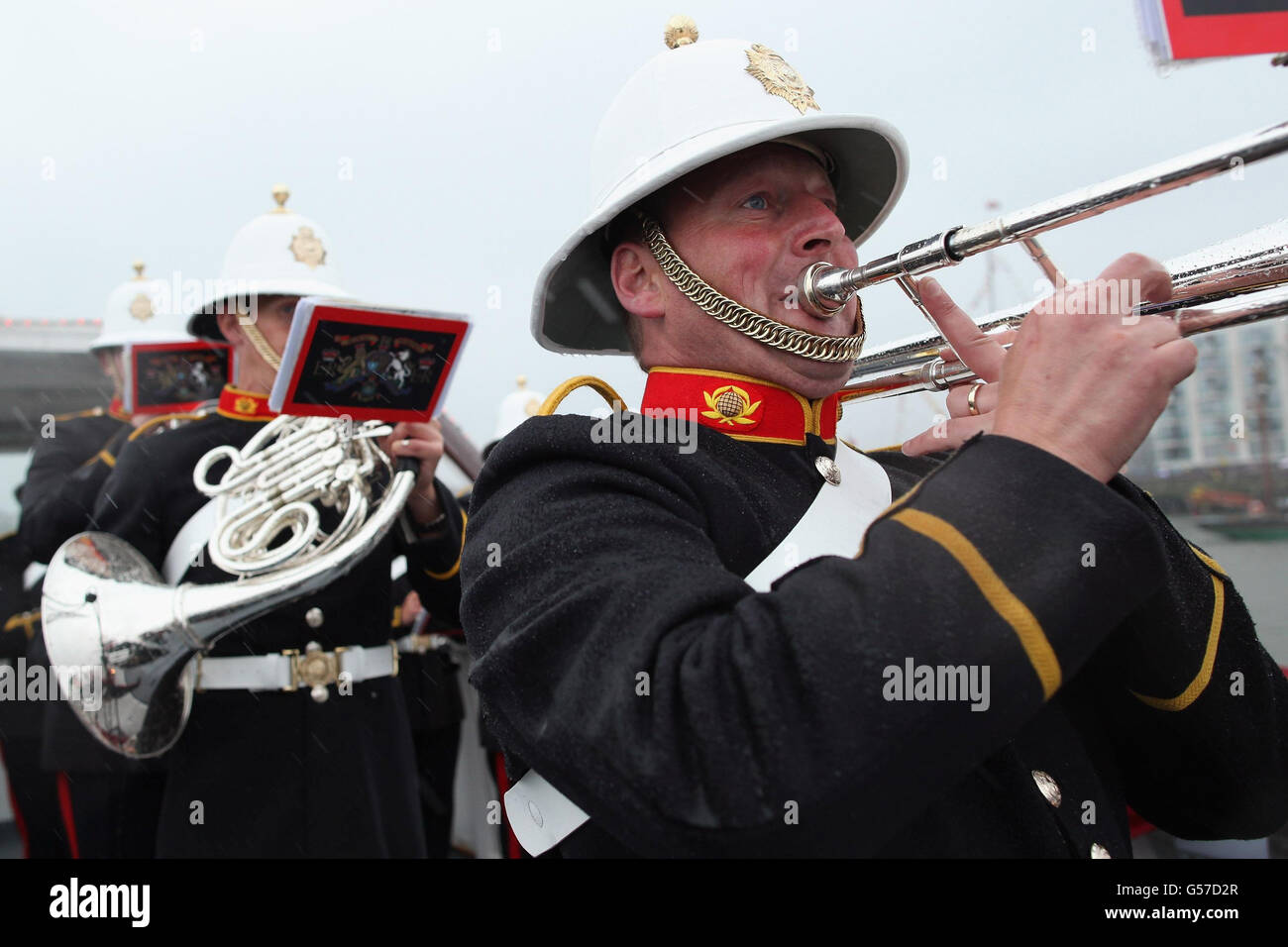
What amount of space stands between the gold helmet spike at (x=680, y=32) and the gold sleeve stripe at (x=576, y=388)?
0.72m

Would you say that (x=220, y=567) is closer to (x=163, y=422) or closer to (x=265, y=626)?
(x=265, y=626)

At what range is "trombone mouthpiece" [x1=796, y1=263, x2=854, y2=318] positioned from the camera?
6.15ft

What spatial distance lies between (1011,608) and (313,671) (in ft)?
9.60

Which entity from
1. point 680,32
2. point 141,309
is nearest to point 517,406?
point 141,309

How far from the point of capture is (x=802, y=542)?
1.77m

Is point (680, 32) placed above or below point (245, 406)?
above

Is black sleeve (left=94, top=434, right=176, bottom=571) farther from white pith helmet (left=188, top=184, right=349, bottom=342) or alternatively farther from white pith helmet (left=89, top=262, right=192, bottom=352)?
white pith helmet (left=89, top=262, right=192, bottom=352)

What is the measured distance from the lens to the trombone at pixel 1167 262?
139 centimetres

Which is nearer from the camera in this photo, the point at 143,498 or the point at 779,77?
the point at 779,77

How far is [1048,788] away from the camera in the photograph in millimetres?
1705
